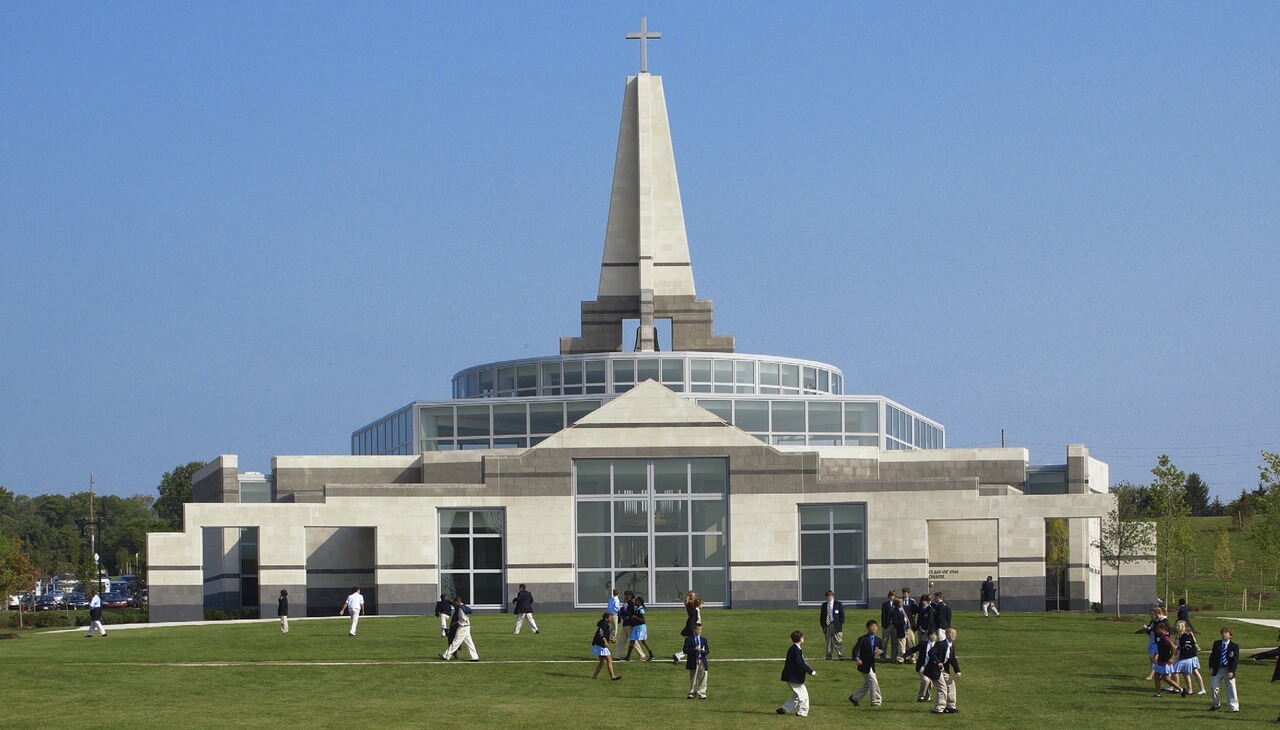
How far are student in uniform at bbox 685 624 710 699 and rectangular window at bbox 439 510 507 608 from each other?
88.1 ft

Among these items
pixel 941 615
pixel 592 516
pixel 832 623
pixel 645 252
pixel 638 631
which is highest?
pixel 645 252

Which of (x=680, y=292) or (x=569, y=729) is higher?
(x=680, y=292)

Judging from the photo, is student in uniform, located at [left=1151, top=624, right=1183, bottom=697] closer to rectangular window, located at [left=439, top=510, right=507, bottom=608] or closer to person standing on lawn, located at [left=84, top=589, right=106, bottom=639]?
rectangular window, located at [left=439, top=510, right=507, bottom=608]

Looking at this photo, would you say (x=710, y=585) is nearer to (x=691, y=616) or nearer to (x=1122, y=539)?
(x=1122, y=539)

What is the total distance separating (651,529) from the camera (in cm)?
6191

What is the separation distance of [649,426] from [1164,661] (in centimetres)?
2748

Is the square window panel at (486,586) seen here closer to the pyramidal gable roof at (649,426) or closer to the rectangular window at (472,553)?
the rectangular window at (472,553)

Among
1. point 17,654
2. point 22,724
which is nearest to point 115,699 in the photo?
point 22,724

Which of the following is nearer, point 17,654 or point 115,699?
point 115,699

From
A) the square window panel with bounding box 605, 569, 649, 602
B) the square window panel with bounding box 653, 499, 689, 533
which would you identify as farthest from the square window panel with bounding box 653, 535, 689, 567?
the square window panel with bounding box 605, 569, 649, 602

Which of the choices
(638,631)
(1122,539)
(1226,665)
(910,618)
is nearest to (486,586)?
(638,631)

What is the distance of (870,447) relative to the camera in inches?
2758

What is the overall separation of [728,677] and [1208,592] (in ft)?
202

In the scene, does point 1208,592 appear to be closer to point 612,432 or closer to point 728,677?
point 612,432
